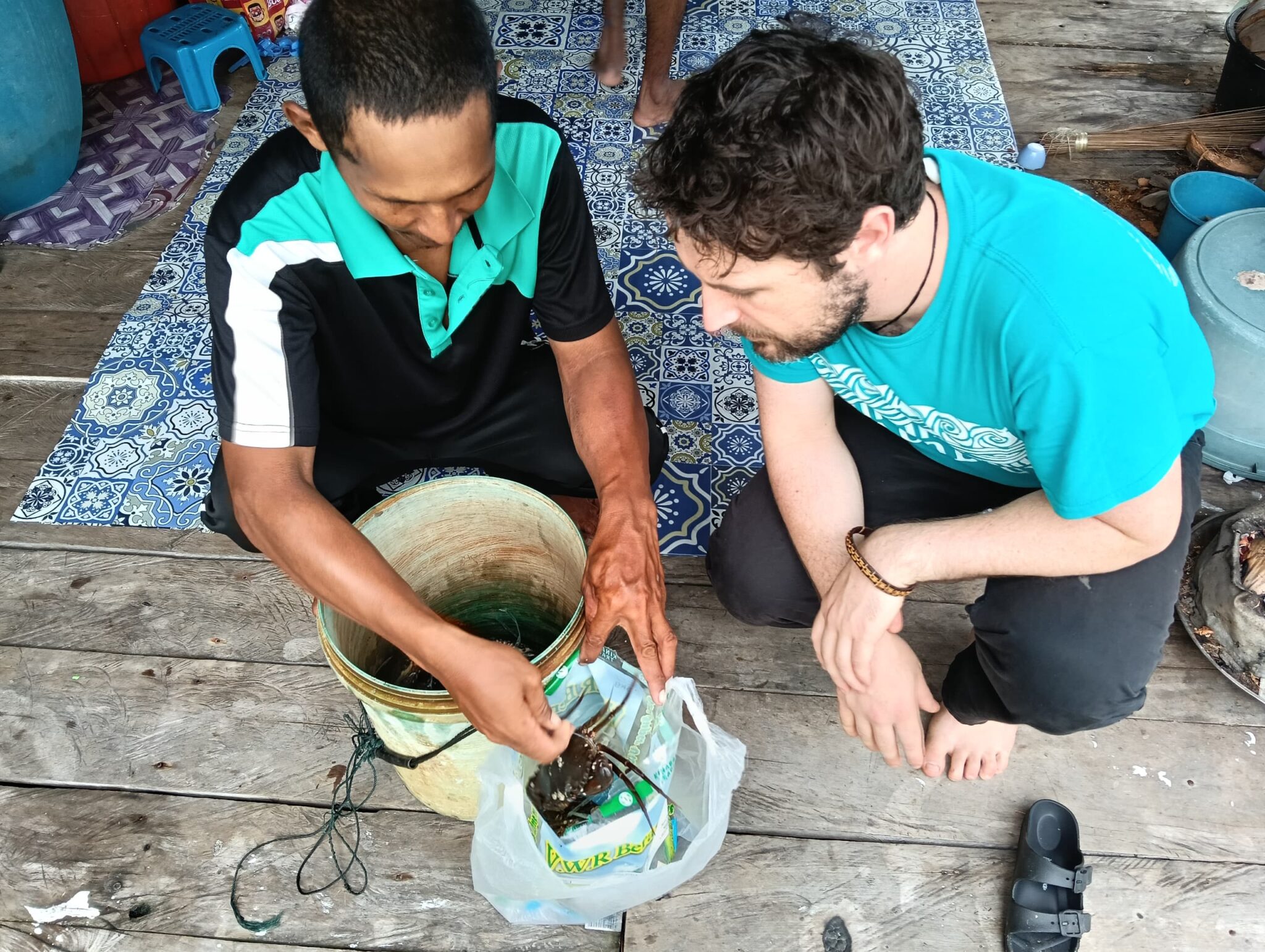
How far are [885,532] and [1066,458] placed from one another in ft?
0.88

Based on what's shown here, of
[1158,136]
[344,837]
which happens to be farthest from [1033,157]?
[344,837]

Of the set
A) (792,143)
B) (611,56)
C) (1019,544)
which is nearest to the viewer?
(792,143)

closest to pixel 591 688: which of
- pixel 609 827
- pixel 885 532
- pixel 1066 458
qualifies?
pixel 609 827

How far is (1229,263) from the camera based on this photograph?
1.72m

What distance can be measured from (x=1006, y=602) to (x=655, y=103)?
1.78m

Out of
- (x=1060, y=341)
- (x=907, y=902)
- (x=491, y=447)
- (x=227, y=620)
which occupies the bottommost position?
(x=907, y=902)

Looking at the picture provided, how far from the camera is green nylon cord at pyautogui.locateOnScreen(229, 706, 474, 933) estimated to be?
1.31m

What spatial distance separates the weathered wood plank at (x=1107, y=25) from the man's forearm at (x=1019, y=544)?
2224 millimetres

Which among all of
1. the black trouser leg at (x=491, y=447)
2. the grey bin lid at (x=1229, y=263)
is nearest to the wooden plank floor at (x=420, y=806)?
the black trouser leg at (x=491, y=447)

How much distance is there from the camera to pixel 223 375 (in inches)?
46.3

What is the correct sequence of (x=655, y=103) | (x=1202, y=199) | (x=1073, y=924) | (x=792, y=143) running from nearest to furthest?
(x=792, y=143) → (x=1073, y=924) → (x=1202, y=199) → (x=655, y=103)

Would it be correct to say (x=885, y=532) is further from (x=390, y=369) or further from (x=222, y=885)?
(x=222, y=885)

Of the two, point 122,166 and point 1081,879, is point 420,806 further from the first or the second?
point 122,166

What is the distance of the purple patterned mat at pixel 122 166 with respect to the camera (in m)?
2.33
